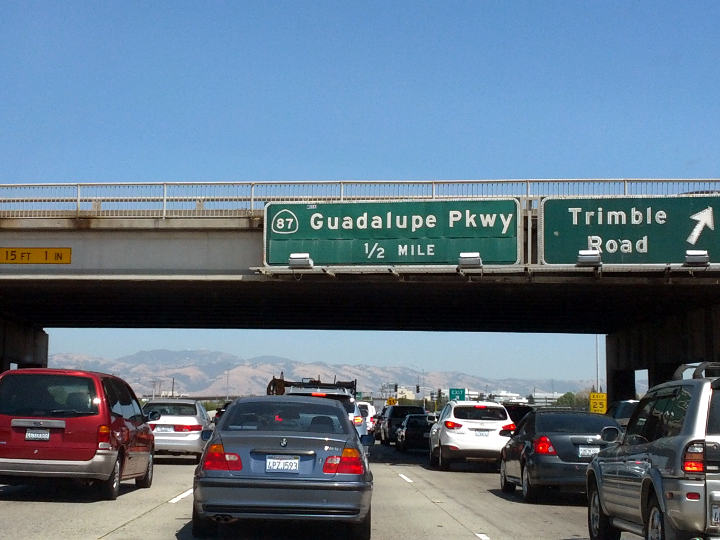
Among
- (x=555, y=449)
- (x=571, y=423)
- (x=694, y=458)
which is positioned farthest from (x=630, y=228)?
(x=694, y=458)

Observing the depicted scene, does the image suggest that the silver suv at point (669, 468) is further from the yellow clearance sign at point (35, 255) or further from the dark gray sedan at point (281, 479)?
the yellow clearance sign at point (35, 255)

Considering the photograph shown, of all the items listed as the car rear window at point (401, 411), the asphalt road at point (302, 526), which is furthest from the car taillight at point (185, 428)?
the car rear window at point (401, 411)

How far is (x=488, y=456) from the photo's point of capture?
25922 mm

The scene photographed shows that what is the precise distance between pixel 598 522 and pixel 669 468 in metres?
2.88

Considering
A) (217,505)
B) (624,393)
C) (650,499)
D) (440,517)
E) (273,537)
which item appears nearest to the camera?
(650,499)

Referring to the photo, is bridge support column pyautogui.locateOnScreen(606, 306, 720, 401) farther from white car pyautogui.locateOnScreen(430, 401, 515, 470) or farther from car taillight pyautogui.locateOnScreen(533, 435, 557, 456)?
car taillight pyautogui.locateOnScreen(533, 435, 557, 456)

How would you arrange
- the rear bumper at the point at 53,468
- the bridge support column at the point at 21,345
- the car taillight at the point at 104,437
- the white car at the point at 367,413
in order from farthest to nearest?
the bridge support column at the point at 21,345 < the white car at the point at 367,413 < the car taillight at the point at 104,437 < the rear bumper at the point at 53,468

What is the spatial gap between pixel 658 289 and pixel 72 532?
21.4 m

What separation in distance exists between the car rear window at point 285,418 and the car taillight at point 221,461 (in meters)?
0.58

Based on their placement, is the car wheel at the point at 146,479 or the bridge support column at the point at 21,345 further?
the bridge support column at the point at 21,345

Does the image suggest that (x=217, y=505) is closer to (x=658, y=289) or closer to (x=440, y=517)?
(x=440, y=517)

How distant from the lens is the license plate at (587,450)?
56.4 feet

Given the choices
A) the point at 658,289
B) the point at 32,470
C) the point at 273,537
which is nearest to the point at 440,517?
the point at 273,537

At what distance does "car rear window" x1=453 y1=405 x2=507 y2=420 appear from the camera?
1040 inches
